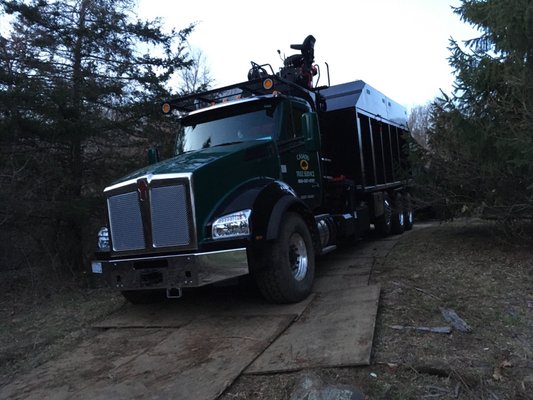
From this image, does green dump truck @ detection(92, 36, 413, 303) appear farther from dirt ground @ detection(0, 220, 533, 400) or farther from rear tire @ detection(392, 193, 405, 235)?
rear tire @ detection(392, 193, 405, 235)

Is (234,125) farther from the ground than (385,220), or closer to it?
farther from the ground

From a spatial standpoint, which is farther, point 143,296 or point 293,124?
point 293,124

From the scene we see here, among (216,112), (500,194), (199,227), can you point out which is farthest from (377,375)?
(500,194)

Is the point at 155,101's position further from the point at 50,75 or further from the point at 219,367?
the point at 219,367

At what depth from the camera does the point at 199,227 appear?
561 cm

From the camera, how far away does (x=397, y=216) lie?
1316 cm

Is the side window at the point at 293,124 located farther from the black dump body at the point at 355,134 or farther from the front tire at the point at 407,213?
the front tire at the point at 407,213

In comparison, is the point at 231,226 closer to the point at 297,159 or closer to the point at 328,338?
the point at 328,338

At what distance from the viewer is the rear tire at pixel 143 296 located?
6.84 m

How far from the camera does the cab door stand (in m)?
7.35

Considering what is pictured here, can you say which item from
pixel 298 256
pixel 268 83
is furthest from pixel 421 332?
pixel 268 83

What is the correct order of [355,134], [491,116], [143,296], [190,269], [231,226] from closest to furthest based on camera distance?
[190,269] → [231,226] → [143,296] → [491,116] → [355,134]

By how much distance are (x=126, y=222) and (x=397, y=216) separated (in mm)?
8800

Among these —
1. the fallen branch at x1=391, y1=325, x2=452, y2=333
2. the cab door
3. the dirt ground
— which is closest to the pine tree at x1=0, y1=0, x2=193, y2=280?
the dirt ground
